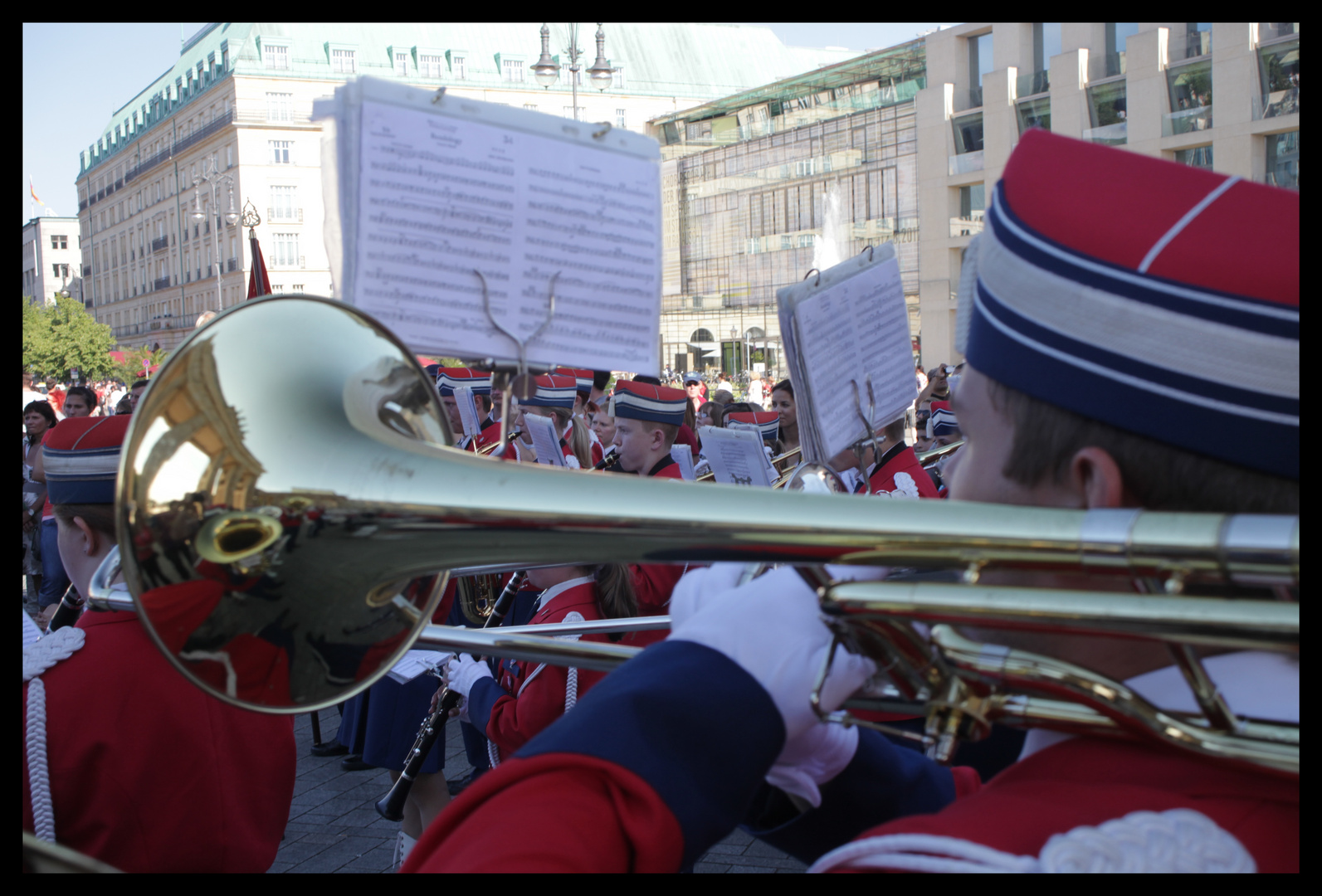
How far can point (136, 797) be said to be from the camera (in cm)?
200

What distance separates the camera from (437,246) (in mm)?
1414

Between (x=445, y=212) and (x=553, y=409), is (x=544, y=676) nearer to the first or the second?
(x=445, y=212)

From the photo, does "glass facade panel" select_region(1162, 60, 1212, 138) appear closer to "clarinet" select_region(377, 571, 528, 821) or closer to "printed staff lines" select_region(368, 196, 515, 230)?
"clarinet" select_region(377, 571, 528, 821)

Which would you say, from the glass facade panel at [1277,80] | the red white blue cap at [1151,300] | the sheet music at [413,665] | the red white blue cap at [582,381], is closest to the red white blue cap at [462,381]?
the red white blue cap at [582,381]

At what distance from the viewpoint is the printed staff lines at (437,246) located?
4.54 ft

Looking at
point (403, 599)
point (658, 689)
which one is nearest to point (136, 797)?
point (403, 599)

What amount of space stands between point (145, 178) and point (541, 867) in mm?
71402

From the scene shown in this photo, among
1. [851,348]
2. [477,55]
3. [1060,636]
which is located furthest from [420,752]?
[477,55]

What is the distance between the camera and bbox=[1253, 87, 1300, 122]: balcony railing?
25250 mm

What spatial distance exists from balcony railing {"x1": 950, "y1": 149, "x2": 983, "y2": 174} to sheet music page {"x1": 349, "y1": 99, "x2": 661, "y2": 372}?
115 ft

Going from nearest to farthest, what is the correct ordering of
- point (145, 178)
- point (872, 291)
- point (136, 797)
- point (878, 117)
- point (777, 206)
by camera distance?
point (136, 797) → point (872, 291) → point (878, 117) → point (777, 206) → point (145, 178)

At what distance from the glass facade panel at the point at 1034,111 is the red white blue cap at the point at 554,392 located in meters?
28.1

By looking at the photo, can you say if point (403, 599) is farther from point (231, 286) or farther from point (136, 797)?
point (231, 286)

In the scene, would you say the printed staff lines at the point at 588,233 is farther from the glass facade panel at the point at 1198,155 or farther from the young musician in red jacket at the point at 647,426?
the glass facade panel at the point at 1198,155
